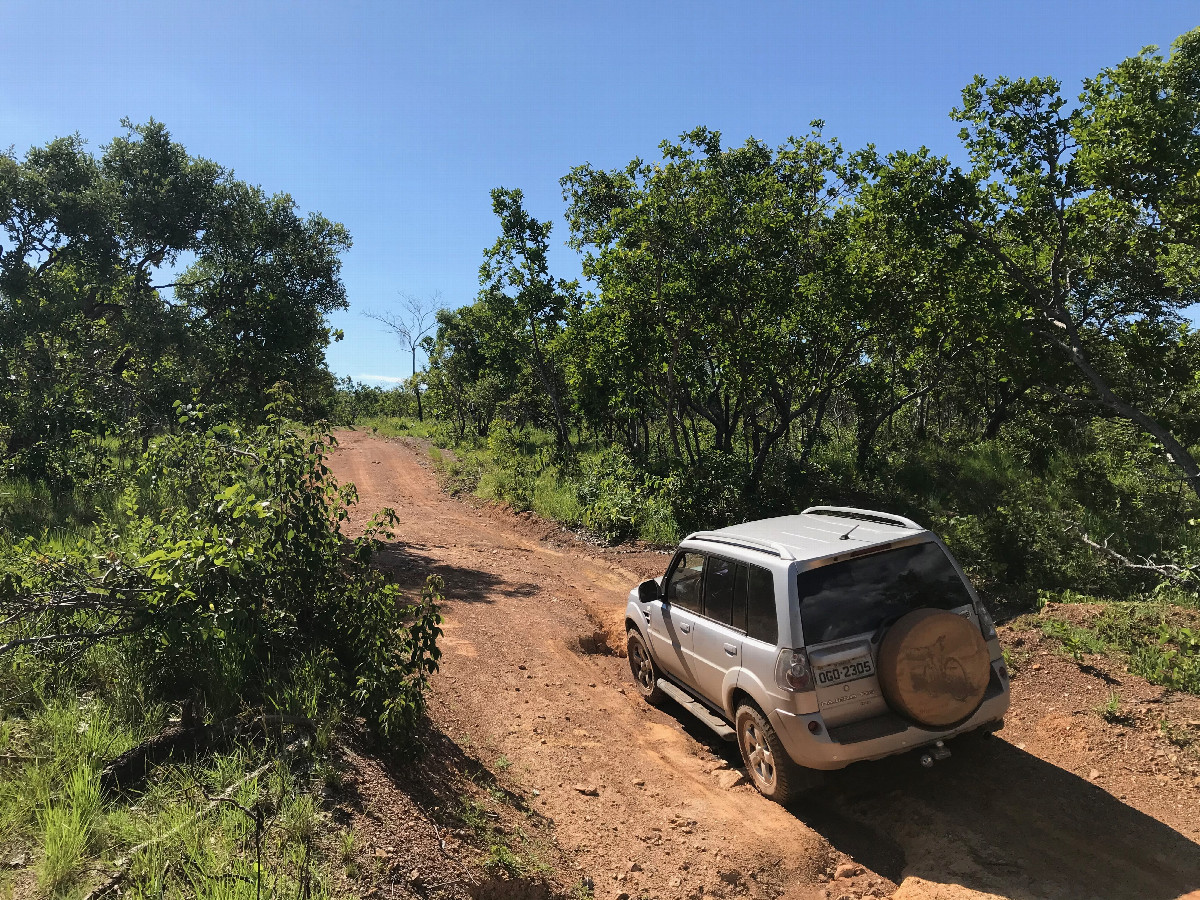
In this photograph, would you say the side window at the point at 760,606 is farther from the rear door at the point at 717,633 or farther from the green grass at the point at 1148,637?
the green grass at the point at 1148,637

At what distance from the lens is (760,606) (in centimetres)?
459

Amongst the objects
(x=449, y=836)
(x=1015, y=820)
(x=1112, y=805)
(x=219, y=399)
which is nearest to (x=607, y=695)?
(x=449, y=836)

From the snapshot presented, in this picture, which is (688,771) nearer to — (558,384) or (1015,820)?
(1015,820)

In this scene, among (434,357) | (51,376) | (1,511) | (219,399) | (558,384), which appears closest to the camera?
(1,511)

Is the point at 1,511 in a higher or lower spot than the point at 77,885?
higher

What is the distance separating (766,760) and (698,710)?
3.14 ft

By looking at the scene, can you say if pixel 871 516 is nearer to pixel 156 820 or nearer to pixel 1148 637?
pixel 1148 637

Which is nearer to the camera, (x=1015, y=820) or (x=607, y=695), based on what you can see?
(x=1015, y=820)

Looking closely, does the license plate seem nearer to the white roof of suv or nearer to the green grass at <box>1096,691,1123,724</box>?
the white roof of suv

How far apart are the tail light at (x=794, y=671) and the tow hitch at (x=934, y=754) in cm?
83

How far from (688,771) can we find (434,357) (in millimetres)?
38656

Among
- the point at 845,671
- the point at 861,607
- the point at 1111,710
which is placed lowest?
the point at 1111,710

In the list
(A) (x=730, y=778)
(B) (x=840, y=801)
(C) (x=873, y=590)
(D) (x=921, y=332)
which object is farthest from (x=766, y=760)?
(D) (x=921, y=332)

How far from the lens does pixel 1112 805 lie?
4332 millimetres
